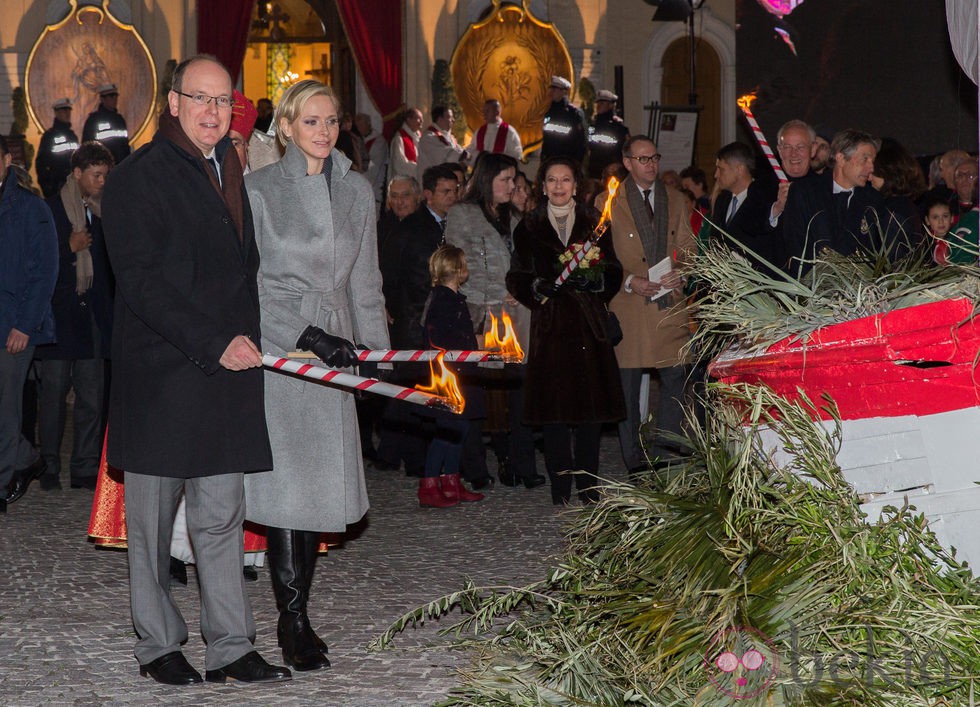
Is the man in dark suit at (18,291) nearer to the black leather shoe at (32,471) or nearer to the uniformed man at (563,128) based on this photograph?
the black leather shoe at (32,471)

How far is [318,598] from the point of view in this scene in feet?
19.2

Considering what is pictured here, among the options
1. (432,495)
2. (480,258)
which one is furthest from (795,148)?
(432,495)

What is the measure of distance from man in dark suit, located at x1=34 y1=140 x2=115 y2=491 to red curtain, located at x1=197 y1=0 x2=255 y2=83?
11.8 m

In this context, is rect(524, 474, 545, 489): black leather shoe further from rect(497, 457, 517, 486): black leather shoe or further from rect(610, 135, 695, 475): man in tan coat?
rect(610, 135, 695, 475): man in tan coat

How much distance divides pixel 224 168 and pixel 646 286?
159 inches

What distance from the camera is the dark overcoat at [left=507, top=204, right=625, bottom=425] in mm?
7828

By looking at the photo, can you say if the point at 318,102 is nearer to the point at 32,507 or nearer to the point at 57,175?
the point at 32,507

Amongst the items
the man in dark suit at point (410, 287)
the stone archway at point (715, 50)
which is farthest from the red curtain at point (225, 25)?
the man in dark suit at point (410, 287)

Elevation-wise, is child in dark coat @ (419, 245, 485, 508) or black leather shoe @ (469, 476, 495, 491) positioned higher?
child in dark coat @ (419, 245, 485, 508)

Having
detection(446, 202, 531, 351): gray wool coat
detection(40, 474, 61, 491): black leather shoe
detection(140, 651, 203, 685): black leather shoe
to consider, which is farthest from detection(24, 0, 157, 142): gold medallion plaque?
detection(140, 651, 203, 685): black leather shoe

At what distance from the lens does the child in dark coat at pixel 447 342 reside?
317 inches

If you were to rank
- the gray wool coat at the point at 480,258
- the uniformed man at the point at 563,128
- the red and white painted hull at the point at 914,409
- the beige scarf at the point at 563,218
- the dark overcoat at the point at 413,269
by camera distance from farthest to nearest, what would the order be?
1. the uniformed man at the point at 563,128
2. the dark overcoat at the point at 413,269
3. the gray wool coat at the point at 480,258
4. the beige scarf at the point at 563,218
5. the red and white painted hull at the point at 914,409

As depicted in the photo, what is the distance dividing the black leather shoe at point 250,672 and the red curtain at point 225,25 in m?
16.5

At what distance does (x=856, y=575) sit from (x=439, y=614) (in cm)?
186
